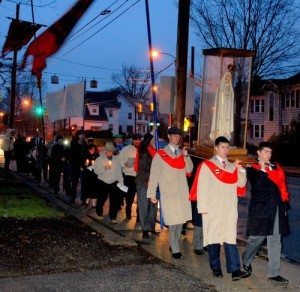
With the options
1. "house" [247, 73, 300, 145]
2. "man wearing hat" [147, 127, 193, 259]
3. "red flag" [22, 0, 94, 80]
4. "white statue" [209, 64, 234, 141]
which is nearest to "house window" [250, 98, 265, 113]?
"house" [247, 73, 300, 145]

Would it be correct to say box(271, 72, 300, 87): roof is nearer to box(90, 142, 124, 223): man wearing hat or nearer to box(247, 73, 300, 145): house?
box(247, 73, 300, 145): house

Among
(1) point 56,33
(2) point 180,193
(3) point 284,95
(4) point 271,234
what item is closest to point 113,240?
(2) point 180,193

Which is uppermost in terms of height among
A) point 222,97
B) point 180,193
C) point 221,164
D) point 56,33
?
point 56,33

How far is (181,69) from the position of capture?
11.3 m

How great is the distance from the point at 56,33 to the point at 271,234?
5.44m

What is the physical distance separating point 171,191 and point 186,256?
3.34 ft

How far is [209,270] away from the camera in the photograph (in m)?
7.32

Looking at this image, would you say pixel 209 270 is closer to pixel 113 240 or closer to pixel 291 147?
pixel 113 240

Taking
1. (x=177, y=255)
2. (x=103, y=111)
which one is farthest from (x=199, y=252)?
(x=103, y=111)

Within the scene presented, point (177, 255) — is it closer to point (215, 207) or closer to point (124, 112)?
point (215, 207)

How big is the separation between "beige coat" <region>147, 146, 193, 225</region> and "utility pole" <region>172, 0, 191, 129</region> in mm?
3316

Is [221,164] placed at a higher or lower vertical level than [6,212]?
higher

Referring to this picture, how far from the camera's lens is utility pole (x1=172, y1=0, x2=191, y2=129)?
37.1 feet

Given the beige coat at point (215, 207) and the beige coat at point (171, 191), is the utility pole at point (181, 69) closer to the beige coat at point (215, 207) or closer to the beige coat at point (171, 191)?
the beige coat at point (171, 191)
